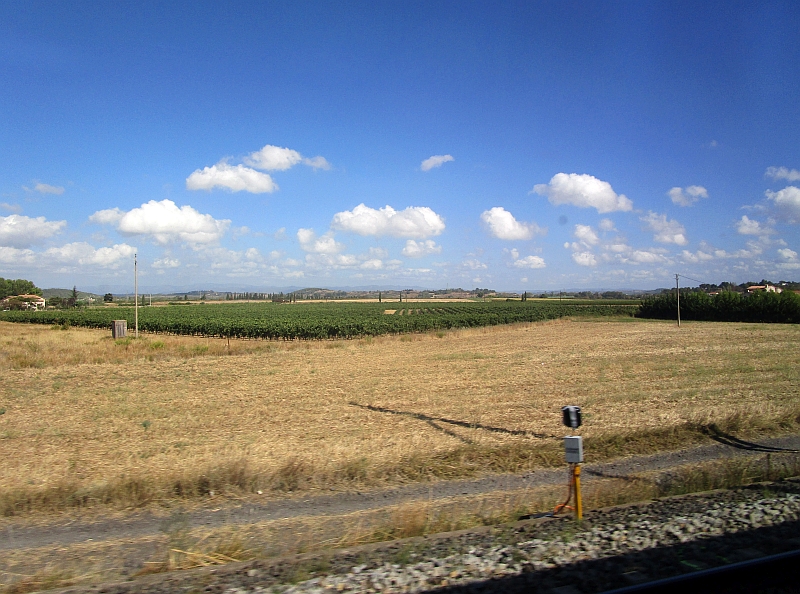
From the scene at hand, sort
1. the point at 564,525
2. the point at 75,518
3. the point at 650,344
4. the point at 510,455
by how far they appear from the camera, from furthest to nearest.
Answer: the point at 650,344
the point at 510,455
the point at 75,518
the point at 564,525

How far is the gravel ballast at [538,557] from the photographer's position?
183 inches

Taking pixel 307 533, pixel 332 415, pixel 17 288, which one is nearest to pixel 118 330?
pixel 332 415

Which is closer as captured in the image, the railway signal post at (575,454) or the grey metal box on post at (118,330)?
the railway signal post at (575,454)

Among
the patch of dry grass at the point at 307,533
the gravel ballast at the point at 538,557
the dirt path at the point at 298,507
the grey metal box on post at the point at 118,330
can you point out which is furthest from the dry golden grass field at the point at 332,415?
the grey metal box on post at the point at 118,330

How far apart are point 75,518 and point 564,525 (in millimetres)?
5894

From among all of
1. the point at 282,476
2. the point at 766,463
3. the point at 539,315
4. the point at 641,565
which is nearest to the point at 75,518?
the point at 282,476

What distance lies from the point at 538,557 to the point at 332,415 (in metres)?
8.95

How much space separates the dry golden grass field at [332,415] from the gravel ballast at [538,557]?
2.73 m

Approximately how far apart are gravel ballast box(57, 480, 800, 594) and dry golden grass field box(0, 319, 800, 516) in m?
2.73

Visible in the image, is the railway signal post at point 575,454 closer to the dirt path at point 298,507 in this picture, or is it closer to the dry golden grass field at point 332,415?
the dirt path at point 298,507

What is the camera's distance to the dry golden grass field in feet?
27.2

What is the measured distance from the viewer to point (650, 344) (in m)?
32.7

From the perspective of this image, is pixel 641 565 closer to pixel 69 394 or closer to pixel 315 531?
pixel 315 531

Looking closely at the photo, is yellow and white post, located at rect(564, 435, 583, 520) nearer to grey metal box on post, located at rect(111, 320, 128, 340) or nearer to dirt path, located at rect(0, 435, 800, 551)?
dirt path, located at rect(0, 435, 800, 551)
